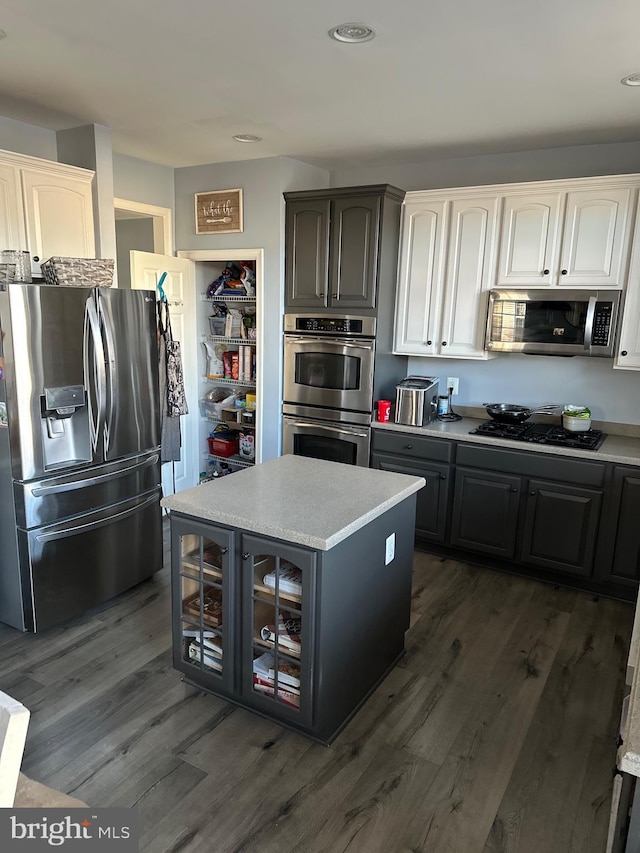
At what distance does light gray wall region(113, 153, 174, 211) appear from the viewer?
4.30 meters

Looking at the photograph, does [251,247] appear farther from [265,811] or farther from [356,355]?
[265,811]

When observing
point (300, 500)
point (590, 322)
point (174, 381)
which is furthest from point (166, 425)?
point (590, 322)

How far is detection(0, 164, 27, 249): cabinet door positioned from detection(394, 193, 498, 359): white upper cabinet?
236 centimetres

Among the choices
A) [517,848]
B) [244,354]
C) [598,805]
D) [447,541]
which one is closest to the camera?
[517,848]

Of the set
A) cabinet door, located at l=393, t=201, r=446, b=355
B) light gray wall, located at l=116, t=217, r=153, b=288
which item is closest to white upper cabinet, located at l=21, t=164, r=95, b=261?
cabinet door, located at l=393, t=201, r=446, b=355

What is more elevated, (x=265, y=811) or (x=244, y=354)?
(x=244, y=354)

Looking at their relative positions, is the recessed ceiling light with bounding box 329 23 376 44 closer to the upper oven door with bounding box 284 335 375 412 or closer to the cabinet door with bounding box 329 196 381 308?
the cabinet door with bounding box 329 196 381 308

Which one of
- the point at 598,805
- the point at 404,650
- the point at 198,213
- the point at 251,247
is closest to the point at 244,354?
the point at 251,247

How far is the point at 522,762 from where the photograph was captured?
224cm

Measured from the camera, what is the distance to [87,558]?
10.3ft

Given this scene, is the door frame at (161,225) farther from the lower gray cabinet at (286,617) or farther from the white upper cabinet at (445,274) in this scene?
the lower gray cabinet at (286,617)

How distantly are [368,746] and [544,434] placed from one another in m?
2.23

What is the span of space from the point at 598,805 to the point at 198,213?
4.35 m

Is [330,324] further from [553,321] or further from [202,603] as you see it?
[202,603]
